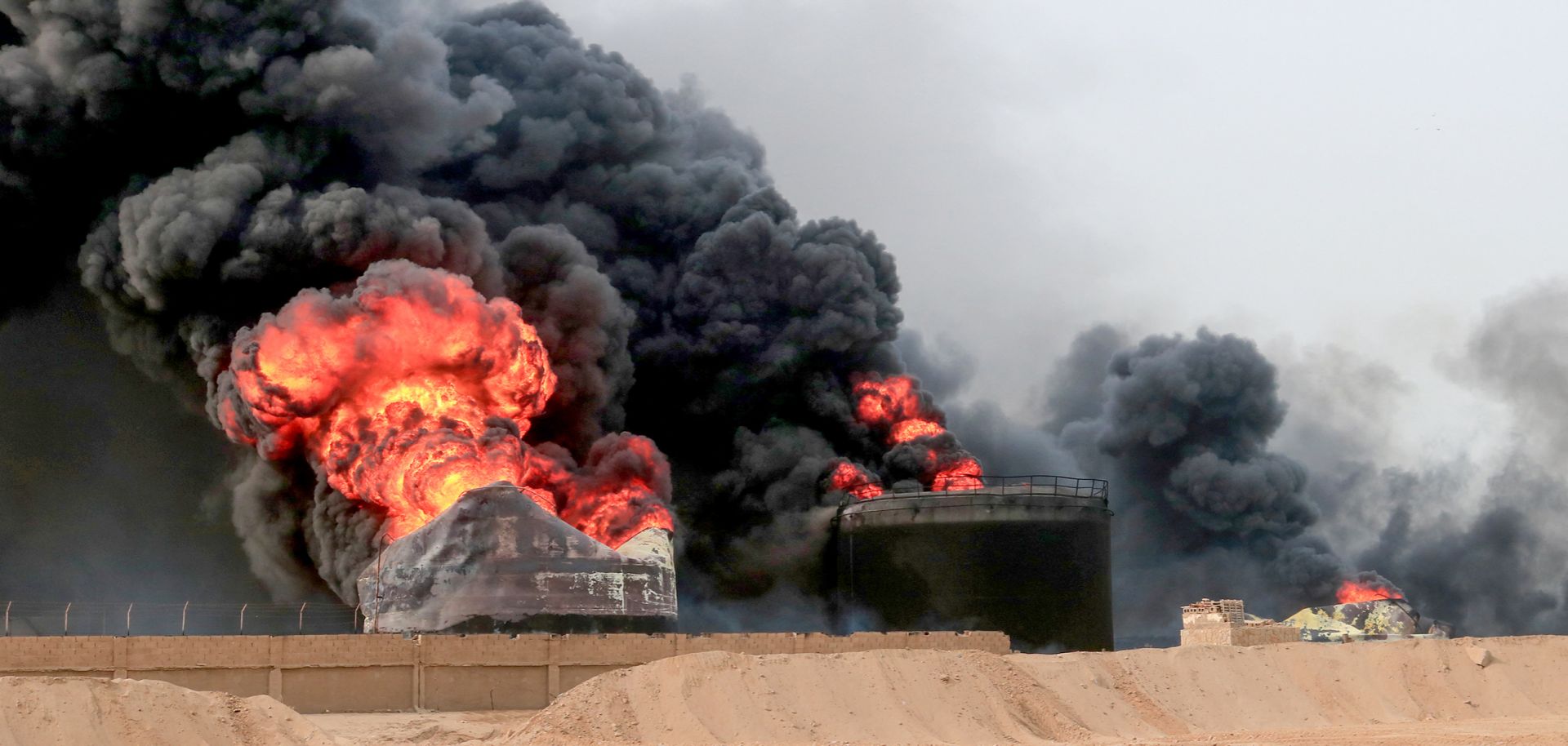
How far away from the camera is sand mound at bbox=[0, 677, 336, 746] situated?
102ft

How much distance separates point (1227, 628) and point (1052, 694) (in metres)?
19.9

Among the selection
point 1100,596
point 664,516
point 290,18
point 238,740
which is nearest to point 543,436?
point 664,516

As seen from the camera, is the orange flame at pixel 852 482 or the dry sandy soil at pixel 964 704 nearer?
the dry sandy soil at pixel 964 704

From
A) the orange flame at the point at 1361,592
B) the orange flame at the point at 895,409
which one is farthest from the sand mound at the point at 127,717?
the orange flame at the point at 1361,592

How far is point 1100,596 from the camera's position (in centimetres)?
6869

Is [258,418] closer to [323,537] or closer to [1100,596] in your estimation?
[323,537]

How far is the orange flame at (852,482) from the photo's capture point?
75.8 metres

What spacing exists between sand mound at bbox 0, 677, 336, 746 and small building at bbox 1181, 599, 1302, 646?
114 feet

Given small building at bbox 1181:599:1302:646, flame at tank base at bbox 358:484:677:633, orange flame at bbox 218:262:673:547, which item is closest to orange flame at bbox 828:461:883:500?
small building at bbox 1181:599:1302:646

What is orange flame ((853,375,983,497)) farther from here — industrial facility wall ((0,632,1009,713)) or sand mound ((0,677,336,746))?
sand mound ((0,677,336,746))

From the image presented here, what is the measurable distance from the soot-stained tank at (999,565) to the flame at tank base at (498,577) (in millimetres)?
17182

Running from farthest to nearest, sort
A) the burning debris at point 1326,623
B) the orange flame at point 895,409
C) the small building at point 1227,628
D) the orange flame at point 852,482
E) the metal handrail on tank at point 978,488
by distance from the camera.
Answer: the orange flame at point 895,409, the orange flame at point 852,482, the metal handrail on tank at point 978,488, the burning debris at point 1326,623, the small building at point 1227,628

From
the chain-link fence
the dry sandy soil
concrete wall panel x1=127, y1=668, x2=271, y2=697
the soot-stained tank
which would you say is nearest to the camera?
the dry sandy soil

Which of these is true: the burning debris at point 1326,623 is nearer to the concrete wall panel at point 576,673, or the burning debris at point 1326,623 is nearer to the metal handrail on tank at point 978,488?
the metal handrail on tank at point 978,488
